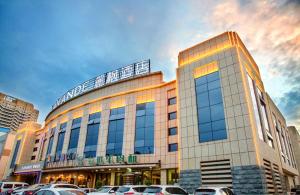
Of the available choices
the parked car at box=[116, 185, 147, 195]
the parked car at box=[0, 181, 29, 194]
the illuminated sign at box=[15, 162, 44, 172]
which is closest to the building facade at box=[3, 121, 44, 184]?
the illuminated sign at box=[15, 162, 44, 172]

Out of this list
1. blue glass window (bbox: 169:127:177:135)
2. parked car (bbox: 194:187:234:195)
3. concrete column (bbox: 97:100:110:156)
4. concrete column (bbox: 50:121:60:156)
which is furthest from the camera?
concrete column (bbox: 50:121:60:156)

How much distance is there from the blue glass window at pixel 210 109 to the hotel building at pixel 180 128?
4.1 inches

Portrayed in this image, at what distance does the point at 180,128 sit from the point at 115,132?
443 inches

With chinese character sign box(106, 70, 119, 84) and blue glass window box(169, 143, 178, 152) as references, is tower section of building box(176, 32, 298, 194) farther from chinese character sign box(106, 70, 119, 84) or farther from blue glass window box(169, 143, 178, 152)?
chinese character sign box(106, 70, 119, 84)

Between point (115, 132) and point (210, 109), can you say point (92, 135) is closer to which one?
point (115, 132)

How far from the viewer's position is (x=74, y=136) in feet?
121

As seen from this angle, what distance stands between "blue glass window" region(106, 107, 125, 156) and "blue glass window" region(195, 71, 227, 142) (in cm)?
1246

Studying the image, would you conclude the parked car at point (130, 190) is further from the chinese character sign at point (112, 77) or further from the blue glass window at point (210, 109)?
the chinese character sign at point (112, 77)

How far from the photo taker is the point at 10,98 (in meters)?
176

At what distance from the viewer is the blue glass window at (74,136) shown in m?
35.7

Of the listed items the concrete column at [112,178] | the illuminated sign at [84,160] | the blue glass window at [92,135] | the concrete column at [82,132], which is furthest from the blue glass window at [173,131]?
the concrete column at [82,132]

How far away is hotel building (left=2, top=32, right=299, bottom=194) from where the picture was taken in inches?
808

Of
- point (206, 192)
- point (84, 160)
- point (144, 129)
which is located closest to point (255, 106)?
point (144, 129)

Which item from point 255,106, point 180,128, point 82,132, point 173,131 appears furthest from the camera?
point 82,132
